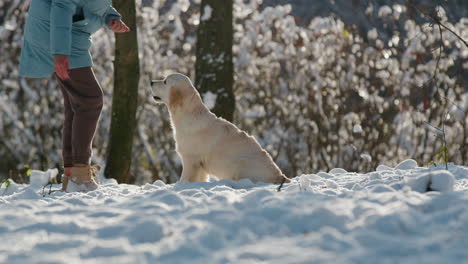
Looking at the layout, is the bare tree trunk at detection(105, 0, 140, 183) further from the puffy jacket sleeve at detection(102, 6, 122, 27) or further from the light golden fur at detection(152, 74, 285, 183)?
the puffy jacket sleeve at detection(102, 6, 122, 27)

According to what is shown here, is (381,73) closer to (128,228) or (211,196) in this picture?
(211,196)

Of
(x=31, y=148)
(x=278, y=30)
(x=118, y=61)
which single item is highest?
(x=278, y=30)

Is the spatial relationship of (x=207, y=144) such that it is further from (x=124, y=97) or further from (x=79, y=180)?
(x=124, y=97)

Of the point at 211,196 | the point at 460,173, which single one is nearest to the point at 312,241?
the point at 211,196

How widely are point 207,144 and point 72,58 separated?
1.33 meters

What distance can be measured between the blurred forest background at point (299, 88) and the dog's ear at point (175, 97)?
16.8ft

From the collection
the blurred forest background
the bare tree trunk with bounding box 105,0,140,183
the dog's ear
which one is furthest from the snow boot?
the blurred forest background

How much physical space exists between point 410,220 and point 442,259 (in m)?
0.51

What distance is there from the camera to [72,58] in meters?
4.46

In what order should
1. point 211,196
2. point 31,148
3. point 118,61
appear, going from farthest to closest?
1. point 31,148
2. point 118,61
3. point 211,196

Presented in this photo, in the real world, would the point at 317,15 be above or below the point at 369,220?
above

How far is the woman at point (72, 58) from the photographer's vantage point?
14.0ft

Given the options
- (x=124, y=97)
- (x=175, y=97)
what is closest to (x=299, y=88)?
(x=124, y=97)

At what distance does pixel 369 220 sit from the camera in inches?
103
